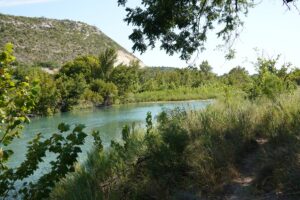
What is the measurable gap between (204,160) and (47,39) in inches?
4088

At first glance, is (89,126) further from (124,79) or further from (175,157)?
(124,79)

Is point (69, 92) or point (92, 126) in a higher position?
point (69, 92)

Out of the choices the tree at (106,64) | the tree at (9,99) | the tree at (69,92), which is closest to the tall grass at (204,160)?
the tree at (9,99)

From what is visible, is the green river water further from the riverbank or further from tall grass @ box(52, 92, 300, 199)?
the riverbank

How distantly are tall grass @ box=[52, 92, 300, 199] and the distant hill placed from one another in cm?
8685

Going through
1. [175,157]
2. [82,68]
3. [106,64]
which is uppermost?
[106,64]

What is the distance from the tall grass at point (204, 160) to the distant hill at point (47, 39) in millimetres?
86850

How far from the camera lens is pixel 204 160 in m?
6.12

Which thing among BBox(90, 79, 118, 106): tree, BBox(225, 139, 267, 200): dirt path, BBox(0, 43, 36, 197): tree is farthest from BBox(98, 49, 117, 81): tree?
BBox(0, 43, 36, 197): tree

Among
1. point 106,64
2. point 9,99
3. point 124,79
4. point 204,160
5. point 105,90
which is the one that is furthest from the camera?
point 106,64

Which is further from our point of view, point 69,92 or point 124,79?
point 124,79

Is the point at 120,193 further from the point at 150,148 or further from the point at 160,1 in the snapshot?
the point at 160,1

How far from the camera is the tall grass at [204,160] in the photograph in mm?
5566

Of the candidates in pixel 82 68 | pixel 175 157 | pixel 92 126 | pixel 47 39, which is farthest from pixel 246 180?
pixel 47 39
